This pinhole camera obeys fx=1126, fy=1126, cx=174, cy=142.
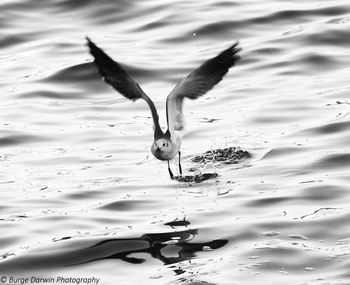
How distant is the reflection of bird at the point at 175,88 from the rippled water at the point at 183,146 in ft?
1.89

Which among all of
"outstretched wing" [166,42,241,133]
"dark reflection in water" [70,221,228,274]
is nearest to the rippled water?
"dark reflection in water" [70,221,228,274]

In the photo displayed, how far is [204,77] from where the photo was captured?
11477 millimetres

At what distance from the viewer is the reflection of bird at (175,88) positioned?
446 inches

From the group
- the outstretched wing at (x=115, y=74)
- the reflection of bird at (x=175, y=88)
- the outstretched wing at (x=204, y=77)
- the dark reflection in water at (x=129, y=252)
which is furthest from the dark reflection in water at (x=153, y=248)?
the outstretched wing at (x=115, y=74)

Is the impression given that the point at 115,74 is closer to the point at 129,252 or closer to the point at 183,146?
the point at 183,146

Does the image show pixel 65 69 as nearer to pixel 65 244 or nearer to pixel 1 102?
pixel 1 102

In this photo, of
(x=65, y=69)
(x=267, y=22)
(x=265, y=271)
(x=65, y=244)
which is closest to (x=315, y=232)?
(x=265, y=271)

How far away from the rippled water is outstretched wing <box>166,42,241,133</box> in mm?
993

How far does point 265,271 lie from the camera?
9078 millimetres

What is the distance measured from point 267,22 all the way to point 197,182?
7717mm

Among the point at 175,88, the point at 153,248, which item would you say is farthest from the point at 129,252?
the point at 175,88

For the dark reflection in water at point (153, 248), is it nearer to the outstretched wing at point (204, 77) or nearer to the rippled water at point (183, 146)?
the rippled water at point (183, 146)

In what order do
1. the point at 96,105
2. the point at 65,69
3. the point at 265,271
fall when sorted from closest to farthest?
Answer: the point at 265,271
the point at 96,105
the point at 65,69

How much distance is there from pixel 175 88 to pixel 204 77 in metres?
0.32
